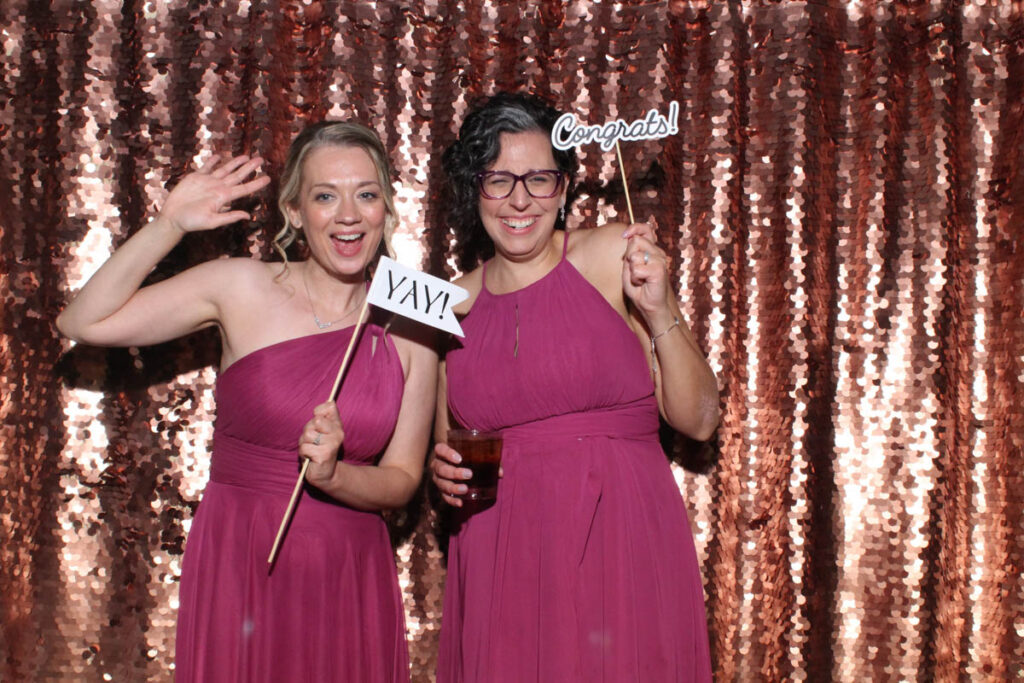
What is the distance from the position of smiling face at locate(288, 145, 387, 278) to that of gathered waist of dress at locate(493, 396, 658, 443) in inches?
18.0

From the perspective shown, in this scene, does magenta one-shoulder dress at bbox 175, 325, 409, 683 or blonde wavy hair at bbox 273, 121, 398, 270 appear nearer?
magenta one-shoulder dress at bbox 175, 325, 409, 683

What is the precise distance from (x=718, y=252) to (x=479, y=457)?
2.91ft

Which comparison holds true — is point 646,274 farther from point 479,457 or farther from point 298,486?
point 298,486

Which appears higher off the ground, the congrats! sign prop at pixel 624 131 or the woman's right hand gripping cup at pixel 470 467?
the congrats! sign prop at pixel 624 131

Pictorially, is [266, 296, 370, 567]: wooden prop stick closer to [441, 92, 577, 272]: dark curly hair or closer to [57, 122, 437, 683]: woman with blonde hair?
[57, 122, 437, 683]: woman with blonde hair

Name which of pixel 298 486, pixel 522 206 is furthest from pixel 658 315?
pixel 298 486

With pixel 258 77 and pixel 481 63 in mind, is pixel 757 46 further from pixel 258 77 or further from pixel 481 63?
pixel 258 77

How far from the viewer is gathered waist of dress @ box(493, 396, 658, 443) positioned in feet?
5.22

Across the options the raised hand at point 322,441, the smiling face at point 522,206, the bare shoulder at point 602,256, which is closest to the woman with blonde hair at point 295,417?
the raised hand at point 322,441

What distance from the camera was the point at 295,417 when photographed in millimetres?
1571

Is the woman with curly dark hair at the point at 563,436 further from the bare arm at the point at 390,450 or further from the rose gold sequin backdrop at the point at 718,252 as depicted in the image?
the rose gold sequin backdrop at the point at 718,252

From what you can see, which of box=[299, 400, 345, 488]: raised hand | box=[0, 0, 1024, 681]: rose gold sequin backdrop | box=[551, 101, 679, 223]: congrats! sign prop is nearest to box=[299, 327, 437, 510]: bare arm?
box=[299, 400, 345, 488]: raised hand

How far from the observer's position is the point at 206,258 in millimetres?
2074

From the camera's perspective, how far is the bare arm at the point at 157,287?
156 cm
